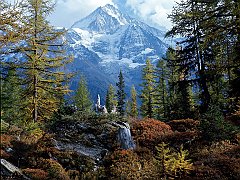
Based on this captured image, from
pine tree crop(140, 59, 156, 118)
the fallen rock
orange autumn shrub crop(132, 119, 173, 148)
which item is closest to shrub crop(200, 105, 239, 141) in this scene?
orange autumn shrub crop(132, 119, 173, 148)

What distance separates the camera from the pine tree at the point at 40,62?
20.9 meters

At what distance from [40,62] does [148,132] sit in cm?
882

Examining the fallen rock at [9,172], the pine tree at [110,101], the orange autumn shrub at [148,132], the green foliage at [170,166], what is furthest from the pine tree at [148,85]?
the fallen rock at [9,172]

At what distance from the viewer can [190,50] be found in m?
25.4

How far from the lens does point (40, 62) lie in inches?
830

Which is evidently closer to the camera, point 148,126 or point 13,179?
point 13,179

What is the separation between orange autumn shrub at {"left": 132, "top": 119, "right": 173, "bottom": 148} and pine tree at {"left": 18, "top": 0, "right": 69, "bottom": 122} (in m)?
6.33

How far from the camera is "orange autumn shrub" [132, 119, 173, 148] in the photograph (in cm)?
1619

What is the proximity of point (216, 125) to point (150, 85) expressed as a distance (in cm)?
3201

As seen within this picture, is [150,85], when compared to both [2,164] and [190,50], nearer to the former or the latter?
[190,50]

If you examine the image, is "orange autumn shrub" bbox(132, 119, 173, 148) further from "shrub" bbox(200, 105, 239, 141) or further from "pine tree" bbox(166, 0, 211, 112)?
"pine tree" bbox(166, 0, 211, 112)

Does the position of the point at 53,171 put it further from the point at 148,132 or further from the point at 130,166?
the point at 148,132

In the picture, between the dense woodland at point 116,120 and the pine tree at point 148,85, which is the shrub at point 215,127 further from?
the pine tree at point 148,85

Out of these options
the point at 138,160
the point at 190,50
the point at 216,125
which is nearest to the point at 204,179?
the point at 138,160
